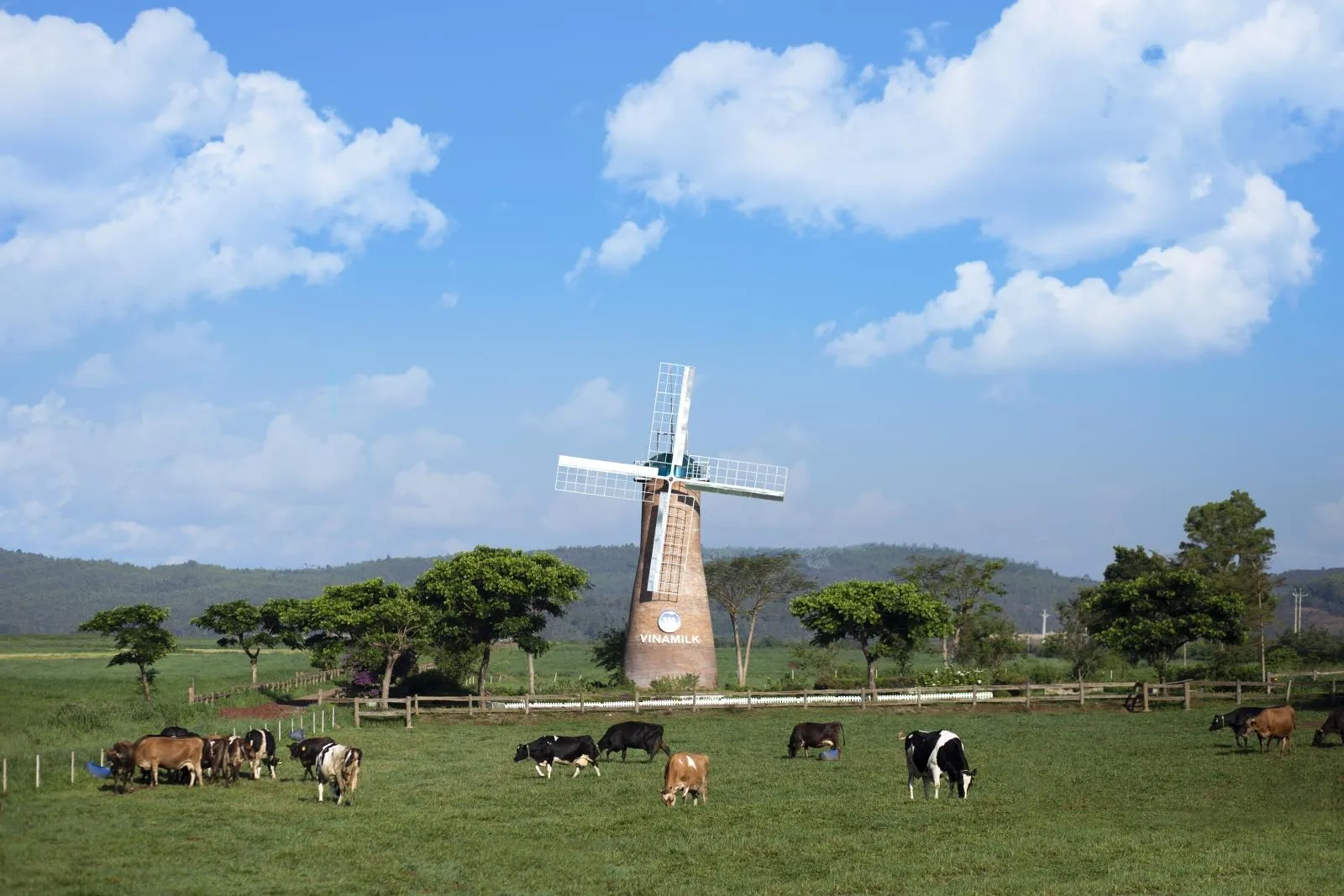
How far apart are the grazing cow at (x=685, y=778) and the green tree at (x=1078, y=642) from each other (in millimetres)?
55836

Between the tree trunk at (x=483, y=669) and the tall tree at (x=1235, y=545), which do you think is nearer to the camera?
the tree trunk at (x=483, y=669)

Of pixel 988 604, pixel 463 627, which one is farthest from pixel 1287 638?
pixel 463 627

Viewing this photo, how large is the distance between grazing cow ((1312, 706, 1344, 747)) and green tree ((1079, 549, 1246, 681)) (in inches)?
942

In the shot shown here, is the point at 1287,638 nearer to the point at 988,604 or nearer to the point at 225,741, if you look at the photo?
the point at 988,604

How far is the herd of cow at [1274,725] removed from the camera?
3155 centimetres

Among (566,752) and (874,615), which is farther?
(874,615)

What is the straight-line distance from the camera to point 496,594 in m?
55.9

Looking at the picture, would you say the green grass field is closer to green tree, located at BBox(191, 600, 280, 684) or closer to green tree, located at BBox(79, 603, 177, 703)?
green tree, located at BBox(79, 603, 177, 703)

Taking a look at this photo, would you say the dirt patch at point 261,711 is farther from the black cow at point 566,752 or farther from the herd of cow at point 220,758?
the black cow at point 566,752

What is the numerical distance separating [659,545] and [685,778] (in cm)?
3205

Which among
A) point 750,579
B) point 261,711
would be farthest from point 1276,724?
point 750,579

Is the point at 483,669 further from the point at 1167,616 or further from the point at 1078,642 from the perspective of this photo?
the point at 1078,642

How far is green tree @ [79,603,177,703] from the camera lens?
55.5m

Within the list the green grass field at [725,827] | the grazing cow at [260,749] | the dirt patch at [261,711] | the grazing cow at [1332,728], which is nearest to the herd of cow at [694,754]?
the green grass field at [725,827]
